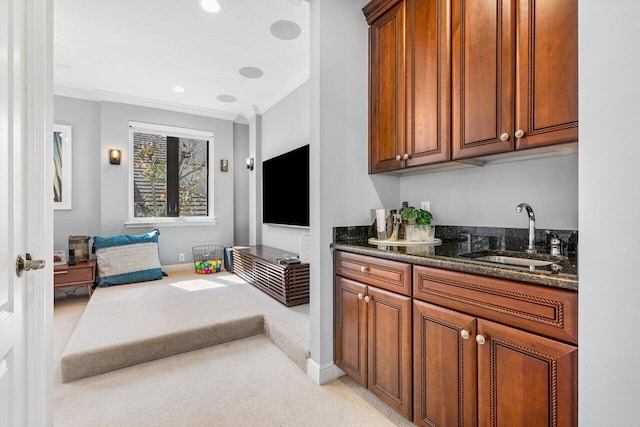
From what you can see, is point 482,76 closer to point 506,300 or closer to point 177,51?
point 506,300

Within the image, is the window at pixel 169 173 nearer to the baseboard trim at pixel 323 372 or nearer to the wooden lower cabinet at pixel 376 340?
the baseboard trim at pixel 323 372

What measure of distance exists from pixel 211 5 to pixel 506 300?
285 centimetres

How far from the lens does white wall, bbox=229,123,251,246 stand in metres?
5.39

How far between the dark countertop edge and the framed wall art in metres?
4.41

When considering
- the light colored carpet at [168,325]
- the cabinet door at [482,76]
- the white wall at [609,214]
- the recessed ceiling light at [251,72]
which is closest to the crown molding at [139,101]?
the recessed ceiling light at [251,72]

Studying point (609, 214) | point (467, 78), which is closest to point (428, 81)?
point (467, 78)

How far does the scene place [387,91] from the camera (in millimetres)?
2055

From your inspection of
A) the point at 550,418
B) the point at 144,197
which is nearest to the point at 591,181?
the point at 550,418

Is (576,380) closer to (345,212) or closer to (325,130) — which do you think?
(345,212)

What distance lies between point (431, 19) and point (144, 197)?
4555mm

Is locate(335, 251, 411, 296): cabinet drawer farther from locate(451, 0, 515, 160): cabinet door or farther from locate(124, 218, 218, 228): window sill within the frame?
locate(124, 218, 218, 228): window sill

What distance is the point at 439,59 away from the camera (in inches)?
67.8

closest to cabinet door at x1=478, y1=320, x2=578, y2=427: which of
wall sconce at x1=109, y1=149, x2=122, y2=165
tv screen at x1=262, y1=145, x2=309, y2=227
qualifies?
tv screen at x1=262, y1=145, x2=309, y2=227

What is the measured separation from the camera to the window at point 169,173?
464cm
